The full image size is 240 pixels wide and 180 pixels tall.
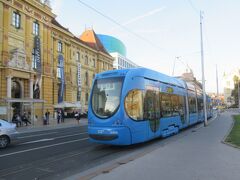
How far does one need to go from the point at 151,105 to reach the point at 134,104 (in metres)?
1.62

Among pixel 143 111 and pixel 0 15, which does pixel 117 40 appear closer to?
pixel 0 15

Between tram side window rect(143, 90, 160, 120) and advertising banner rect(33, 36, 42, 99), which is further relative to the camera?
advertising banner rect(33, 36, 42, 99)

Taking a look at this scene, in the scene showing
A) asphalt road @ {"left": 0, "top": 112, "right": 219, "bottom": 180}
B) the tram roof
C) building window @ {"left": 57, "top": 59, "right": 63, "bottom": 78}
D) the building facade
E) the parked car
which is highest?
the building facade

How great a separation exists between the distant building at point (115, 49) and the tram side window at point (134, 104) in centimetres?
9679

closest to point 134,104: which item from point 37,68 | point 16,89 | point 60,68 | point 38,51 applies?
point 16,89

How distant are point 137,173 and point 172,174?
2.76 ft

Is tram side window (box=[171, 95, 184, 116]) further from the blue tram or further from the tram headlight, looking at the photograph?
the tram headlight

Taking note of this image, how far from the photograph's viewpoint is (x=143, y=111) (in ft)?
42.3

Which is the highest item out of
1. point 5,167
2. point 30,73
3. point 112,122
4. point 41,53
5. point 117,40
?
point 117,40

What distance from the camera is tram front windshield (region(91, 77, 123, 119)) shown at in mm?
12171

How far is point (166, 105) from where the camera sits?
16000 mm

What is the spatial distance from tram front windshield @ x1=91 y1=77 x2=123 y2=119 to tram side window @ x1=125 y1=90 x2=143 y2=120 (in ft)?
1.39

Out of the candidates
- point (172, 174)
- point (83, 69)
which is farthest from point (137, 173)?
point (83, 69)

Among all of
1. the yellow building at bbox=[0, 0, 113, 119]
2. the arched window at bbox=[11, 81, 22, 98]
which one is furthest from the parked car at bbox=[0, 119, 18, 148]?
the arched window at bbox=[11, 81, 22, 98]
